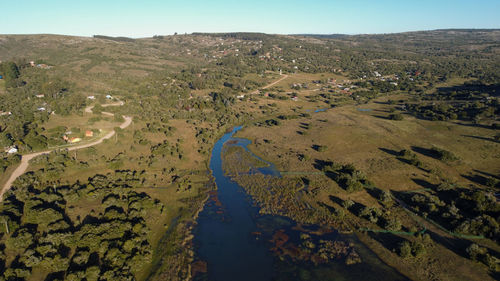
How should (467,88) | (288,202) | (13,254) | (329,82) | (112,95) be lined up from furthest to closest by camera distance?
1. (329,82)
2. (467,88)
3. (112,95)
4. (288,202)
5. (13,254)

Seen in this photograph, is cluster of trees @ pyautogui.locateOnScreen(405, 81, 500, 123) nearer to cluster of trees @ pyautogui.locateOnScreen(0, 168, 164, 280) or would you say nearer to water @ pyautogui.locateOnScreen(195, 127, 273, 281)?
water @ pyautogui.locateOnScreen(195, 127, 273, 281)

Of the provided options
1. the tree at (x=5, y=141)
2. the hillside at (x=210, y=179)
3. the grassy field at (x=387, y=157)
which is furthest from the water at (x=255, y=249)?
the tree at (x=5, y=141)

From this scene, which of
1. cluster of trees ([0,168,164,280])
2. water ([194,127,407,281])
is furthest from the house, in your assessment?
water ([194,127,407,281])

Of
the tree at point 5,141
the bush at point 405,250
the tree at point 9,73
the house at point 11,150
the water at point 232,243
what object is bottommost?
the water at point 232,243

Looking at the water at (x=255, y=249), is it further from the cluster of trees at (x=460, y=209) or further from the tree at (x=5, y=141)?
the tree at (x=5, y=141)

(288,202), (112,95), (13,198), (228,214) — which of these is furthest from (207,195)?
(112,95)

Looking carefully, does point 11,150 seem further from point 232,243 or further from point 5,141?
point 232,243

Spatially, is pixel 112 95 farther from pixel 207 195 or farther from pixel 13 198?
pixel 207 195
